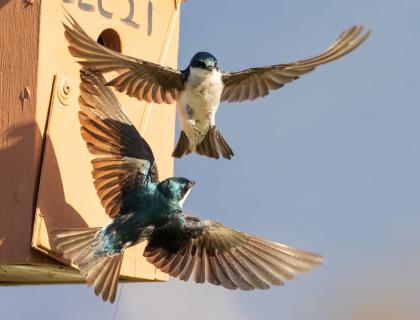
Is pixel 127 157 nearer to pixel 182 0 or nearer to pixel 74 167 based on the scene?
pixel 74 167

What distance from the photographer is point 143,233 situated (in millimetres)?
3629

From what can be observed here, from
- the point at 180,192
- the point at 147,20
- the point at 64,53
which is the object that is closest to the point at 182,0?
the point at 147,20

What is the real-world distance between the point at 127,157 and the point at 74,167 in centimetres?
15

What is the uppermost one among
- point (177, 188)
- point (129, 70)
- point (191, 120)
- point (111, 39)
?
point (111, 39)

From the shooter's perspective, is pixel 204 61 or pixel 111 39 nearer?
pixel 204 61

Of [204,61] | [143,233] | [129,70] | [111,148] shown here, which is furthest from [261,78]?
[143,233]

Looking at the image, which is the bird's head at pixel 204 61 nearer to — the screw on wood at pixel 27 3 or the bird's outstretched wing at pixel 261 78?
the bird's outstretched wing at pixel 261 78

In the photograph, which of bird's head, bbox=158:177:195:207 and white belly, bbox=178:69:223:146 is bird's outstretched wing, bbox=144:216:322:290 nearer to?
bird's head, bbox=158:177:195:207

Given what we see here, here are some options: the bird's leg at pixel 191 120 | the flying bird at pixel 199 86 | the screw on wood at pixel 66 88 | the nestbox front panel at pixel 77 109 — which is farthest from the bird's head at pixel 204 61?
the screw on wood at pixel 66 88


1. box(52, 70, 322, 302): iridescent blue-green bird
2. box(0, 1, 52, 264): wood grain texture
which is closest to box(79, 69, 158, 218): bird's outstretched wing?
box(52, 70, 322, 302): iridescent blue-green bird

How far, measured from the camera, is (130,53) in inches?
160

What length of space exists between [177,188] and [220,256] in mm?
206

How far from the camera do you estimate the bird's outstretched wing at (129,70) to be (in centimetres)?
361

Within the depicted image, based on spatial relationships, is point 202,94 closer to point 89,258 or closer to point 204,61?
point 204,61
